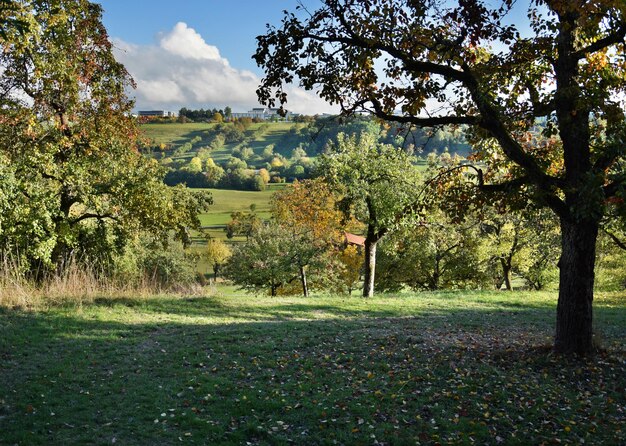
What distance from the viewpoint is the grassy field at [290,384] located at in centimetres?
568

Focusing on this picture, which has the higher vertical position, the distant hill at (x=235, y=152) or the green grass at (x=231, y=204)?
the distant hill at (x=235, y=152)

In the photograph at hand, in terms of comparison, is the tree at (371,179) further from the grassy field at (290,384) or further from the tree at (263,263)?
the tree at (263,263)

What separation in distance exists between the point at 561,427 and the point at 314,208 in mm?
29330

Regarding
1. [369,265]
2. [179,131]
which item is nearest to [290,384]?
[369,265]

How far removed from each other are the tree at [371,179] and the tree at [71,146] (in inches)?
267

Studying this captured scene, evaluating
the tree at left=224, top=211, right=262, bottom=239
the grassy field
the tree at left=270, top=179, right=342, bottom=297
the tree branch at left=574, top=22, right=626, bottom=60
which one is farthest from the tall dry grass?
the tree at left=224, top=211, right=262, bottom=239

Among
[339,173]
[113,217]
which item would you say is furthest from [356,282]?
[113,217]

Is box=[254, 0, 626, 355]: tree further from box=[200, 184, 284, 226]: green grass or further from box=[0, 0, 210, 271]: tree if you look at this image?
box=[200, 184, 284, 226]: green grass

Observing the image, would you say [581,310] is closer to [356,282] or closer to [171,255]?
[356,282]

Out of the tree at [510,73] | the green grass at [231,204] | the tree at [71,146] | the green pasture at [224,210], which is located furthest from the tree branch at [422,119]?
the green grass at [231,204]

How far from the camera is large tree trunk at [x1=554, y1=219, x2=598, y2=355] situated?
26.7ft

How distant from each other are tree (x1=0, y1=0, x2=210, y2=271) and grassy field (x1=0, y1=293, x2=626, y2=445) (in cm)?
559

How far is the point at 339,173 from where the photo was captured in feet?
67.4

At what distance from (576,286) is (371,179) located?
12497 millimetres
